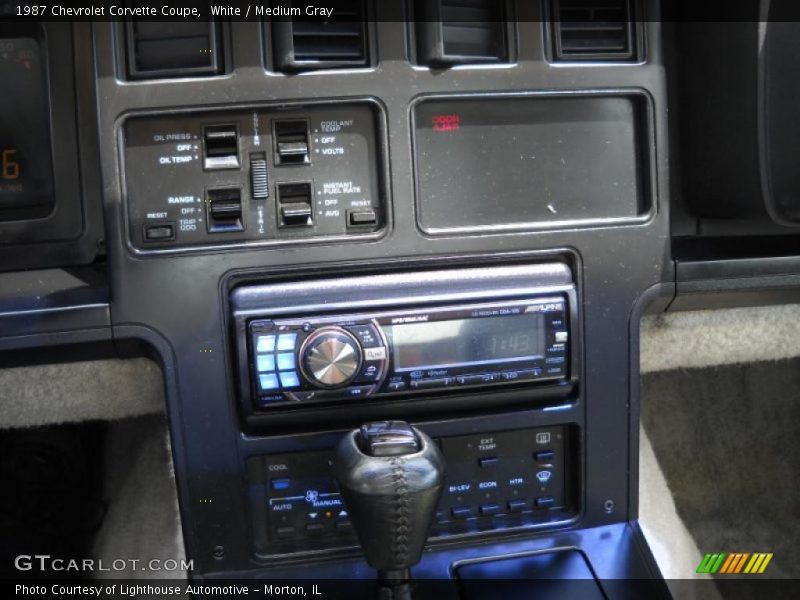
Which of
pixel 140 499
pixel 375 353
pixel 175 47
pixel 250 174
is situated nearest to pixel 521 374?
pixel 375 353

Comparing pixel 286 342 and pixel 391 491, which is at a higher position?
pixel 286 342

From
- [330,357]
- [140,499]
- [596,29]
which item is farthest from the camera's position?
[140,499]

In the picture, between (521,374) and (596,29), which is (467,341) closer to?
(521,374)

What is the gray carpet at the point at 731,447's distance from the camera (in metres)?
1.86

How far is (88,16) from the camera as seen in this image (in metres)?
1.09

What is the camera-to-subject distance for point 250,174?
42.7 inches

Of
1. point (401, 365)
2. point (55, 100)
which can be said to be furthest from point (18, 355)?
point (401, 365)

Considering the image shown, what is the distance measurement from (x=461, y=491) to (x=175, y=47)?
2.28 feet

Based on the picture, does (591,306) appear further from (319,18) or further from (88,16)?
(88,16)

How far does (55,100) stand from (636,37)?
2.64ft

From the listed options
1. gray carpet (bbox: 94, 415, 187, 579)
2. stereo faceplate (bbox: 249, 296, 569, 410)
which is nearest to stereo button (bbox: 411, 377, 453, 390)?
stereo faceplate (bbox: 249, 296, 569, 410)

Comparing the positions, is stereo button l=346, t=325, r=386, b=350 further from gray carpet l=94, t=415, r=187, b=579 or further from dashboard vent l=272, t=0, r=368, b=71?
gray carpet l=94, t=415, r=187, b=579

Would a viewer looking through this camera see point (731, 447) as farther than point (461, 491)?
Yes

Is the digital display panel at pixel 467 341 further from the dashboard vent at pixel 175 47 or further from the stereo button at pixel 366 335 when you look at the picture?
the dashboard vent at pixel 175 47
